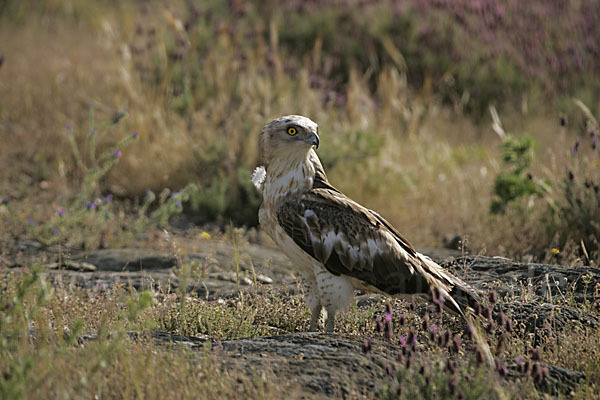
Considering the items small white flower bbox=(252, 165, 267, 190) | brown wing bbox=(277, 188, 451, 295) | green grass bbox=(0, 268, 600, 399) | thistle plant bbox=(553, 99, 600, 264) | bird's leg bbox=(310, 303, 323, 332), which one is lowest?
green grass bbox=(0, 268, 600, 399)

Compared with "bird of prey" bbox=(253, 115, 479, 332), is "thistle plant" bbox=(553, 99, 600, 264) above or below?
above

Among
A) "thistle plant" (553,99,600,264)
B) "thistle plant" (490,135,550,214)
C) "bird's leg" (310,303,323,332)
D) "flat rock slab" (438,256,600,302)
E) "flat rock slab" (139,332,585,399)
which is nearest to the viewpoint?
"flat rock slab" (139,332,585,399)

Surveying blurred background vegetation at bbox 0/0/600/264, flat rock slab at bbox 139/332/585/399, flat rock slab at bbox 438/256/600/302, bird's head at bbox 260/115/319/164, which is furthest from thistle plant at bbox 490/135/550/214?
flat rock slab at bbox 139/332/585/399

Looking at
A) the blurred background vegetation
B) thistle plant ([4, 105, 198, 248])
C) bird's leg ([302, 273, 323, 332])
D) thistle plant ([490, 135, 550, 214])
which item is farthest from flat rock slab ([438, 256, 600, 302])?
thistle plant ([4, 105, 198, 248])

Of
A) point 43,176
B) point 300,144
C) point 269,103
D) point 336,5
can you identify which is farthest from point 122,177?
point 336,5

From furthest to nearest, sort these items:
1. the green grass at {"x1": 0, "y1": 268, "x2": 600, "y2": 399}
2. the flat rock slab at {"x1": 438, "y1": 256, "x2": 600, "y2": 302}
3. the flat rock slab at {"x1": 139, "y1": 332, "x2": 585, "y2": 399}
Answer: the flat rock slab at {"x1": 438, "y1": 256, "x2": 600, "y2": 302} < the flat rock slab at {"x1": 139, "y1": 332, "x2": 585, "y2": 399} < the green grass at {"x1": 0, "y1": 268, "x2": 600, "y2": 399}

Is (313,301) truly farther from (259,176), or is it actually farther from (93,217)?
(93,217)

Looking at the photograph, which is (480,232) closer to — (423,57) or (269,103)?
(269,103)

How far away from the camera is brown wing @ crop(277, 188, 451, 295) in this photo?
4047 millimetres

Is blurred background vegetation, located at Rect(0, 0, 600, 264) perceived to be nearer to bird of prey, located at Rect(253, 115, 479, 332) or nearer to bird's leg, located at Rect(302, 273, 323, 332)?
bird of prey, located at Rect(253, 115, 479, 332)

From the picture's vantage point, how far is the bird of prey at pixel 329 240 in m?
4.05

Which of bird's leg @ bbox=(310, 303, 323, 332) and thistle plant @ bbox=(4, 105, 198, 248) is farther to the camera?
thistle plant @ bbox=(4, 105, 198, 248)

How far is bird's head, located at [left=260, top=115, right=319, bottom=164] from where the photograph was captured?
4176 millimetres

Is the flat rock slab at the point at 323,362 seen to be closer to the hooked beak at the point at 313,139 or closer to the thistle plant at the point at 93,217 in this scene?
the hooked beak at the point at 313,139
